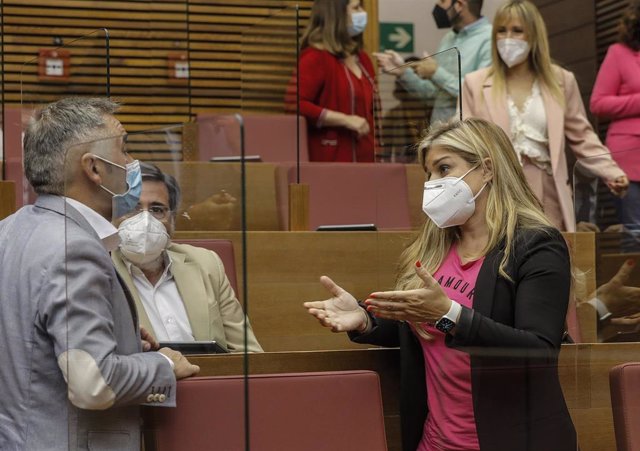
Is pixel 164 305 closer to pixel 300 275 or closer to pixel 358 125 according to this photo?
pixel 300 275

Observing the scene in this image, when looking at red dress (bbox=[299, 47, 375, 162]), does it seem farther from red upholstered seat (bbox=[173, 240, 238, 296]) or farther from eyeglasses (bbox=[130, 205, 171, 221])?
eyeglasses (bbox=[130, 205, 171, 221])

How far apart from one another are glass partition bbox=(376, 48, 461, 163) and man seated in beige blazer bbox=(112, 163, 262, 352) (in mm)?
1558

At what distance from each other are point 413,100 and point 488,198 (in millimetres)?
1829

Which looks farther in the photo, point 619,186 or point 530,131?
point 530,131

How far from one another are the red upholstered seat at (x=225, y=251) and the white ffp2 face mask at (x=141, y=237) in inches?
2.0

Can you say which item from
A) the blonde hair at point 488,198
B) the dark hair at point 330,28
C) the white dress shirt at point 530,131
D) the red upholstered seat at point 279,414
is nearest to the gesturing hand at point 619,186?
the blonde hair at point 488,198

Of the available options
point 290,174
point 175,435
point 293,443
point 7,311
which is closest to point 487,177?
point 293,443

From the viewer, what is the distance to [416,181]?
3.96 metres

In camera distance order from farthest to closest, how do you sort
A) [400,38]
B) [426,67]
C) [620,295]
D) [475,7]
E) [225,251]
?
[400,38] → [475,7] → [426,67] → [620,295] → [225,251]

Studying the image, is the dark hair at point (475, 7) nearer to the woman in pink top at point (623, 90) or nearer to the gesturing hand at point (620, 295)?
the woman in pink top at point (623, 90)

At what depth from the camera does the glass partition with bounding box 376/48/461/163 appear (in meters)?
4.27

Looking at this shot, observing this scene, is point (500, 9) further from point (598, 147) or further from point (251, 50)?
point (251, 50)

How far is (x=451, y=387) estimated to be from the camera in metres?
2.53

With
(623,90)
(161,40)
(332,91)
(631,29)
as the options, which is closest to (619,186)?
(623,90)
